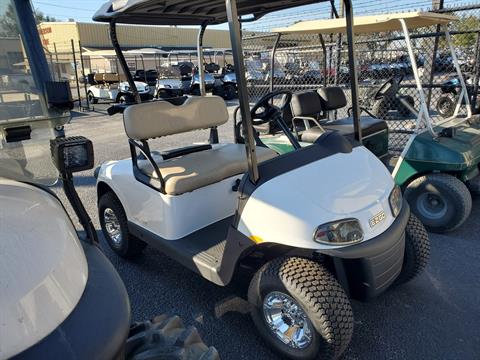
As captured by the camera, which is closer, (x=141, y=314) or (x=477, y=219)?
(x=141, y=314)

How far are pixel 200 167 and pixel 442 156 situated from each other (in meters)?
2.20

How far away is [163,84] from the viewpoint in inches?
591

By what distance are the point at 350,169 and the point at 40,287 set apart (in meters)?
1.74

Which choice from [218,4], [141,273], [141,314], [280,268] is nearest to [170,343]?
[280,268]

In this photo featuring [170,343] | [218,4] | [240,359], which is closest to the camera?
[170,343]

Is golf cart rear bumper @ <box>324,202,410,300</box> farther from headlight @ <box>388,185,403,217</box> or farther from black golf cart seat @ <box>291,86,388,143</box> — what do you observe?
black golf cart seat @ <box>291,86,388,143</box>

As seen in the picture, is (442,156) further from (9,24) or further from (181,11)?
(9,24)

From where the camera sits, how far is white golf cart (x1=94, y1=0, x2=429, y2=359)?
1862 mm

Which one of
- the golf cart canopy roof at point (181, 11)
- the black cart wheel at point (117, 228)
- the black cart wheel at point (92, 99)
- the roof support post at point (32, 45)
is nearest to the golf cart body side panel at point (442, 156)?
the golf cart canopy roof at point (181, 11)

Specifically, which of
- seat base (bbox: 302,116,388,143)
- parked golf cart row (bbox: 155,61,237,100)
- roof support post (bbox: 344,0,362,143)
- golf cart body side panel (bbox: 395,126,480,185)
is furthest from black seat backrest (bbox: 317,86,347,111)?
parked golf cart row (bbox: 155,61,237,100)

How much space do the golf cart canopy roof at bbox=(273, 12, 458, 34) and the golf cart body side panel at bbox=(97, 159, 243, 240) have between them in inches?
91.9

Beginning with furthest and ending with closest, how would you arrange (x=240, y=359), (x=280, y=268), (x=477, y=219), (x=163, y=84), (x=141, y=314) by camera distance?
(x=163, y=84), (x=477, y=219), (x=141, y=314), (x=240, y=359), (x=280, y=268)

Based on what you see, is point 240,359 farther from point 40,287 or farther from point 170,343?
point 40,287

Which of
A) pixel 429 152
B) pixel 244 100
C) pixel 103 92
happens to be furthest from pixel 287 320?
pixel 103 92
